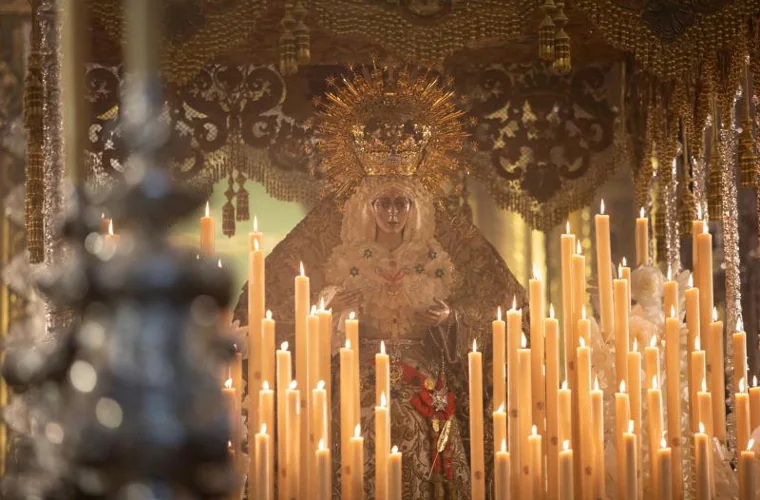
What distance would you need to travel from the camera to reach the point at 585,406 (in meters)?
2.43

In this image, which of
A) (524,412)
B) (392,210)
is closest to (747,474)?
(524,412)

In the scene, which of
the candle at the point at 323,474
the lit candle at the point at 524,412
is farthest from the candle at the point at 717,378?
the candle at the point at 323,474

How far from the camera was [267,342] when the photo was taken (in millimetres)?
2434

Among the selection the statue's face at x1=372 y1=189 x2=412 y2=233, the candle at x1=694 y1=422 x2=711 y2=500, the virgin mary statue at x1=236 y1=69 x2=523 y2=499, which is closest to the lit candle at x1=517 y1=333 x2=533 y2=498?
the candle at x1=694 y1=422 x2=711 y2=500

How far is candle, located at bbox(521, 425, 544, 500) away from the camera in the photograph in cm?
234

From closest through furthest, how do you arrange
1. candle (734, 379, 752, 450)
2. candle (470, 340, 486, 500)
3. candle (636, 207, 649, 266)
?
candle (470, 340, 486, 500)
candle (734, 379, 752, 450)
candle (636, 207, 649, 266)

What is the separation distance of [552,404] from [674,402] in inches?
10.9

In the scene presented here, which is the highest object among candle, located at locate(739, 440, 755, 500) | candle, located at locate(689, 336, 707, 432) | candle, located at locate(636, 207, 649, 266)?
candle, located at locate(636, 207, 649, 266)

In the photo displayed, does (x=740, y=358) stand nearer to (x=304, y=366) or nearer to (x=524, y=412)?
(x=524, y=412)

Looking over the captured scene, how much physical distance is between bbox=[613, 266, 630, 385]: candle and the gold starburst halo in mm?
1530

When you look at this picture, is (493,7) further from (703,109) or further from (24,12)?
(24,12)

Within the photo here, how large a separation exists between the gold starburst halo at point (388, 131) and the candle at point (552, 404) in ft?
5.23

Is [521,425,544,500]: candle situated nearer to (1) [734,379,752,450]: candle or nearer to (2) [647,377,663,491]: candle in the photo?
(2) [647,377,663,491]: candle

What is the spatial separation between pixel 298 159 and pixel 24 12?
112 centimetres
